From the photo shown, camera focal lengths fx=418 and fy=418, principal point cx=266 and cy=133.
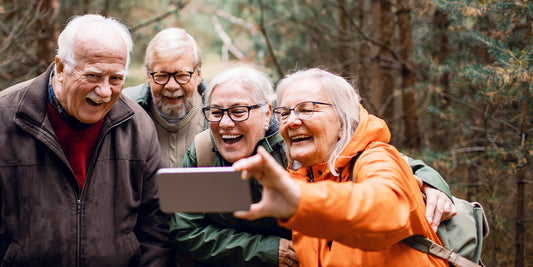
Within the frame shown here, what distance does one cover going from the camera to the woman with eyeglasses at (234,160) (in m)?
2.87

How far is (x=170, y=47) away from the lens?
3.68m

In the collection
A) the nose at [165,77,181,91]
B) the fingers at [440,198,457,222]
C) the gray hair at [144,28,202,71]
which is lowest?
the fingers at [440,198,457,222]

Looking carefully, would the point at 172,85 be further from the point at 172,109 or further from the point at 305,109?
the point at 305,109

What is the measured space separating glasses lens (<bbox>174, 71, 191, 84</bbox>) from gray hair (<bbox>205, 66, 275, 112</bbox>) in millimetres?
727

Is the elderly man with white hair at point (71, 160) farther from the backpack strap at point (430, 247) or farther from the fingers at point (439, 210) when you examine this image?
the fingers at point (439, 210)

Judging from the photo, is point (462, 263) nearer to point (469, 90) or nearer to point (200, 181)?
point (200, 181)

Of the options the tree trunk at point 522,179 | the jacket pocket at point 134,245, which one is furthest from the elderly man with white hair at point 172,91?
the tree trunk at point 522,179

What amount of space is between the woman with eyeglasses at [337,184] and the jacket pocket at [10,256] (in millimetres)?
1757

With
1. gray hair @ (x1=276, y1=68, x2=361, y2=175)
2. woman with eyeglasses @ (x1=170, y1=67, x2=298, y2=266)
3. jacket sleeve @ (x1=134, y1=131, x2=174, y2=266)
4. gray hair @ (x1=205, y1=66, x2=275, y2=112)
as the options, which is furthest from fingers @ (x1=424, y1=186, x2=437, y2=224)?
jacket sleeve @ (x1=134, y1=131, x2=174, y2=266)

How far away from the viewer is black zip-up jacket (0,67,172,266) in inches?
104

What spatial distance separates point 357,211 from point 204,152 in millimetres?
1613

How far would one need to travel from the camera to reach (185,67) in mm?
3711

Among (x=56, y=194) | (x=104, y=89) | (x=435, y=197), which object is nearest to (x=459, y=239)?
(x=435, y=197)

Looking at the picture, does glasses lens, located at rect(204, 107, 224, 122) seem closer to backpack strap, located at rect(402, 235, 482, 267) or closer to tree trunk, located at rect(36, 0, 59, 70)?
backpack strap, located at rect(402, 235, 482, 267)
